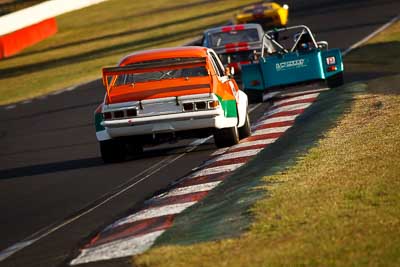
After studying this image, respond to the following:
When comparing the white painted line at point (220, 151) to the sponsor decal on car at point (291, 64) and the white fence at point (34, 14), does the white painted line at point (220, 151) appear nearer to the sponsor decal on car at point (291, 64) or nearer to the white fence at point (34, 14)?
the sponsor decal on car at point (291, 64)

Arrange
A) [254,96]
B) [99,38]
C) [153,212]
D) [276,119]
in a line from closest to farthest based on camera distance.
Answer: [153,212] → [276,119] → [254,96] → [99,38]

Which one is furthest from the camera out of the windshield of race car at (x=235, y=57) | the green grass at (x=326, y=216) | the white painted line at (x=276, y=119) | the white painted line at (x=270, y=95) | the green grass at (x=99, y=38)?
the green grass at (x=99, y=38)

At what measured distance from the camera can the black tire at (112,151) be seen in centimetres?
1552

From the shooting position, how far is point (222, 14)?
5562cm

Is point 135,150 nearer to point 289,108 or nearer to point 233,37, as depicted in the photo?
point 289,108

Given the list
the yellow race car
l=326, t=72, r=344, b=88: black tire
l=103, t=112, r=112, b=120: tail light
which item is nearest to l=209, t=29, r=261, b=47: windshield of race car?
l=326, t=72, r=344, b=88: black tire

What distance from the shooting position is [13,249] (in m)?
9.62

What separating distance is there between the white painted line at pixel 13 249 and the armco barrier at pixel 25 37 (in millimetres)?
36512

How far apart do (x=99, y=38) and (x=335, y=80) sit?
1155 inches

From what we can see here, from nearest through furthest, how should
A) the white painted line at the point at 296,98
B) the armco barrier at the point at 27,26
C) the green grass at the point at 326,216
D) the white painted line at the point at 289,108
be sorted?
the green grass at the point at 326,216 → the white painted line at the point at 289,108 → the white painted line at the point at 296,98 → the armco barrier at the point at 27,26

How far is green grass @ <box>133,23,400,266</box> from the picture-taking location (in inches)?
291

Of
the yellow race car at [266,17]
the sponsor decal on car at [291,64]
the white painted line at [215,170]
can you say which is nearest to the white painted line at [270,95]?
the sponsor decal on car at [291,64]

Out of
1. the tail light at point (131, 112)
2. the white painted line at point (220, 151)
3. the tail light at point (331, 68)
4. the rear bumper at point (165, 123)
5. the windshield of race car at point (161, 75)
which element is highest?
the windshield of race car at point (161, 75)

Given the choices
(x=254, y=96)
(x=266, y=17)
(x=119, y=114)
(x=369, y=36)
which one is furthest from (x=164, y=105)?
(x=266, y=17)
